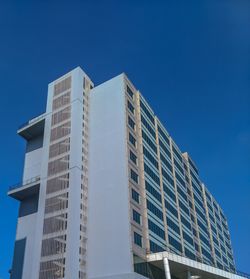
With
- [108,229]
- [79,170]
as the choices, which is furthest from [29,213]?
[108,229]

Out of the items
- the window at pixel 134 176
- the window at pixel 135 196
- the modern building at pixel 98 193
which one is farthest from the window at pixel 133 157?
the window at pixel 135 196

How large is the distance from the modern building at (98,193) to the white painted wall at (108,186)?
156 millimetres

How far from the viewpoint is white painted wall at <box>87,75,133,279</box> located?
2021 inches

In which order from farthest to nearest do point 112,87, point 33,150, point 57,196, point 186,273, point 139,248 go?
point 33,150, point 112,87, point 186,273, point 57,196, point 139,248

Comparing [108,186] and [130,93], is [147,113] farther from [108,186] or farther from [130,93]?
[108,186]

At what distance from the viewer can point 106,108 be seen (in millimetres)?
65500

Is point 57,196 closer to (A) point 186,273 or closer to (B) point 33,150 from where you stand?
(B) point 33,150

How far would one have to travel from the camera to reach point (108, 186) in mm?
57562

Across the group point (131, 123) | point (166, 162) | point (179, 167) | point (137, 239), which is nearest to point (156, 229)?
point (137, 239)

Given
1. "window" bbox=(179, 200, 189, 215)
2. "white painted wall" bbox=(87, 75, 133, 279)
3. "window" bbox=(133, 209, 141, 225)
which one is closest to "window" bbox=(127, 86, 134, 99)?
"white painted wall" bbox=(87, 75, 133, 279)

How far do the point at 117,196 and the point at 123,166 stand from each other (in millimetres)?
5002

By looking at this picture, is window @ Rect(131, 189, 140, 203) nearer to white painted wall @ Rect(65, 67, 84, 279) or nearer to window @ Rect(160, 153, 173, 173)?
white painted wall @ Rect(65, 67, 84, 279)

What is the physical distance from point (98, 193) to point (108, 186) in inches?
78.5

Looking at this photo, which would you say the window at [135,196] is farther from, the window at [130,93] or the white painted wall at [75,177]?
the window at [130,93]
